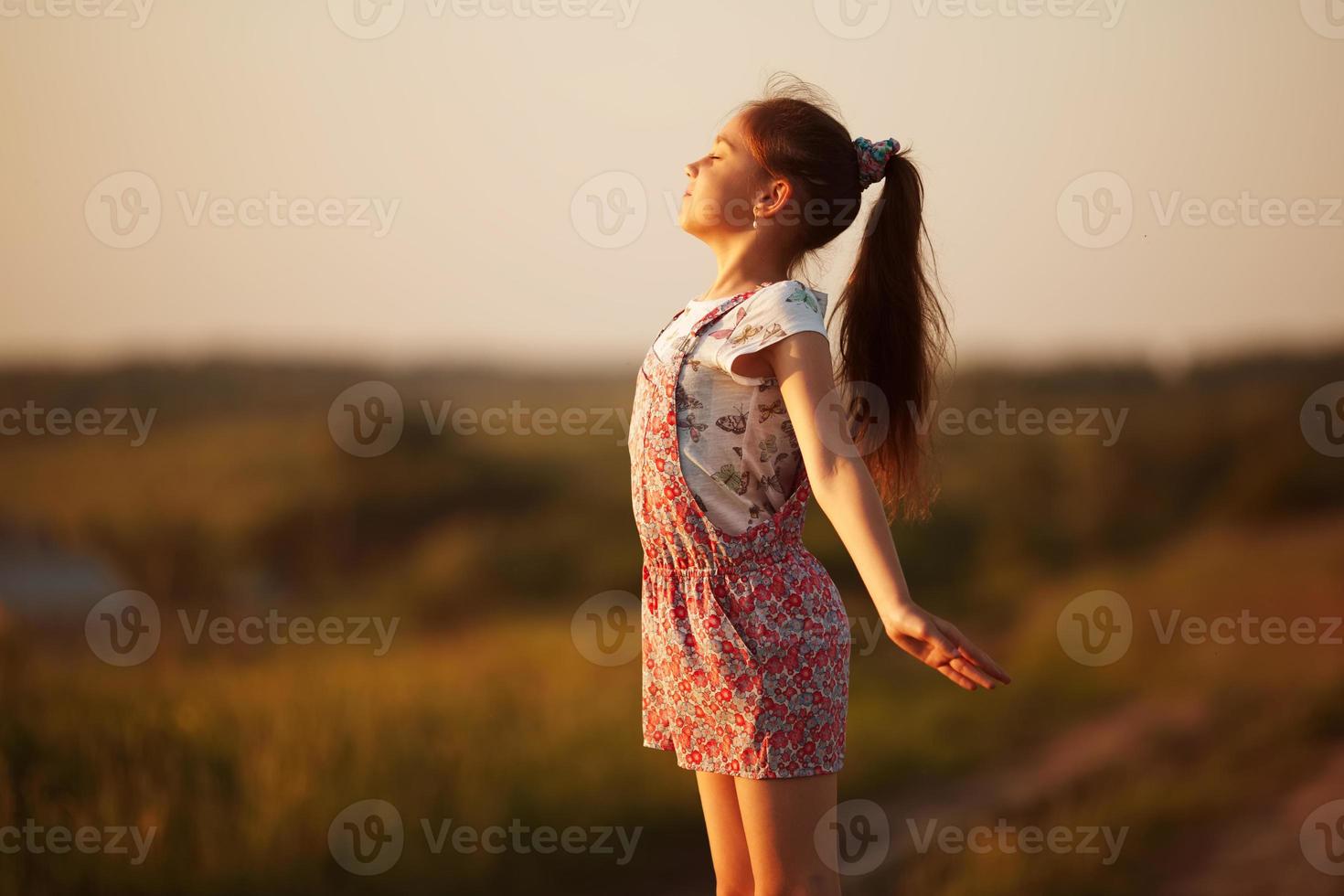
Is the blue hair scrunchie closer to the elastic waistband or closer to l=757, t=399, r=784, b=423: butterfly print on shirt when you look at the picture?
l=757, t=399, r=784, b=423: butterfly print on shirt

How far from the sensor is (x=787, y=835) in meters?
1.43

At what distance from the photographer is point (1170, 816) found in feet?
10.6

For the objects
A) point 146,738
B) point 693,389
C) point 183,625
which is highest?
point 693,389

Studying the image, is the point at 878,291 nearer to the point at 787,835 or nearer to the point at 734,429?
the point at 734,429

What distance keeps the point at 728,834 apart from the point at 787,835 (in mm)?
118

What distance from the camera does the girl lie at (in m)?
1.43

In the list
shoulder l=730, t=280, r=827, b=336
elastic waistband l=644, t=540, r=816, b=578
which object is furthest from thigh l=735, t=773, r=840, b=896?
shoulder l=730, t=280, r=827, b=336

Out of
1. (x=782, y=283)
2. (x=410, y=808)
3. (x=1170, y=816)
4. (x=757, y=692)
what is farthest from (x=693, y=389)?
(x=1170, y=816)

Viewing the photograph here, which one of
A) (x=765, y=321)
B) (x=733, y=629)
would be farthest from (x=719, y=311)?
(x=733, y=629)

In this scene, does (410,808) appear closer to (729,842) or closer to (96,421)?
(96,421)

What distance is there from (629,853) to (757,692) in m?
1.82

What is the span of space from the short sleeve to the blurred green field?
1.68 meters

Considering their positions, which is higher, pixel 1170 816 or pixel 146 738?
pixel 146 738

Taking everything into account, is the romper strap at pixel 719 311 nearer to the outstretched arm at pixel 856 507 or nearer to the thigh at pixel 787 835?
the outstretched arm at pixel 856 507
